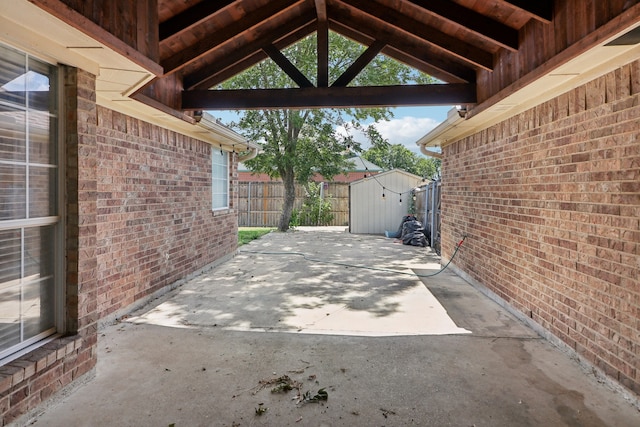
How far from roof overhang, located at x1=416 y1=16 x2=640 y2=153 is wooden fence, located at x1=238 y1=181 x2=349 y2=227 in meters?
11.9

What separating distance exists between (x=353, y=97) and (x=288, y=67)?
0.93 metres

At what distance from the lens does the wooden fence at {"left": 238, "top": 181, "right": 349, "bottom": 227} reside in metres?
17.5

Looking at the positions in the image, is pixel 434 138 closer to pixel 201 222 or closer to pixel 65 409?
pixel 201 222

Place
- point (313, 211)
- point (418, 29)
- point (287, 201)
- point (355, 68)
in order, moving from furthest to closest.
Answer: point (313, 211) → point (287, 201) → point (355, 68) → point (418, 29)

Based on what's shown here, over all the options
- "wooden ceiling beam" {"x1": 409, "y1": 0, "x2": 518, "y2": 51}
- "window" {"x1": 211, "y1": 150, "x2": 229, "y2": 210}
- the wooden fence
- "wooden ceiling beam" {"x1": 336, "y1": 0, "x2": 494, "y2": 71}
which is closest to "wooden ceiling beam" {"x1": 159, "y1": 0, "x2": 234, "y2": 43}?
"wooden ceiling beam" {"x1": 336, "y1": 0, "x2": 494, "y2": 71}

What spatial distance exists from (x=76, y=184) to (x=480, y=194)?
5245mm

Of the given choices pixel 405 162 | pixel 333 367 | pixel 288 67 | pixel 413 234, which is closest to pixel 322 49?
pixel 288 67

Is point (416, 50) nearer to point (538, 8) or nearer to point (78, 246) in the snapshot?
point (538, 8)

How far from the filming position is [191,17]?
3.83 metres

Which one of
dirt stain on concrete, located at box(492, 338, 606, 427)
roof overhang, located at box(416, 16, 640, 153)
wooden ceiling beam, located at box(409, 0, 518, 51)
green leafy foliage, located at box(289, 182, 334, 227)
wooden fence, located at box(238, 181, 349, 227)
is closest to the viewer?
dirt stain on concrete, located at box(492, 338, 606, 427)

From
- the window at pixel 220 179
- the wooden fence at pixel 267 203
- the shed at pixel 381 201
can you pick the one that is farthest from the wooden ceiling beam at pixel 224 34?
the wooden fence at pixel 267 203


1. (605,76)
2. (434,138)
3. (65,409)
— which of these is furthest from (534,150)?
(65,409)

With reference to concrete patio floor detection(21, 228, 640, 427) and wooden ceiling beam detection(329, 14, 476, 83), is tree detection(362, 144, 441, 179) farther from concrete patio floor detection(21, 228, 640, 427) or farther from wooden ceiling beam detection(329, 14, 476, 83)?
concrete patio floor detection(21, 228, 640, 427)

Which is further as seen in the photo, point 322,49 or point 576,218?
point 322,49
